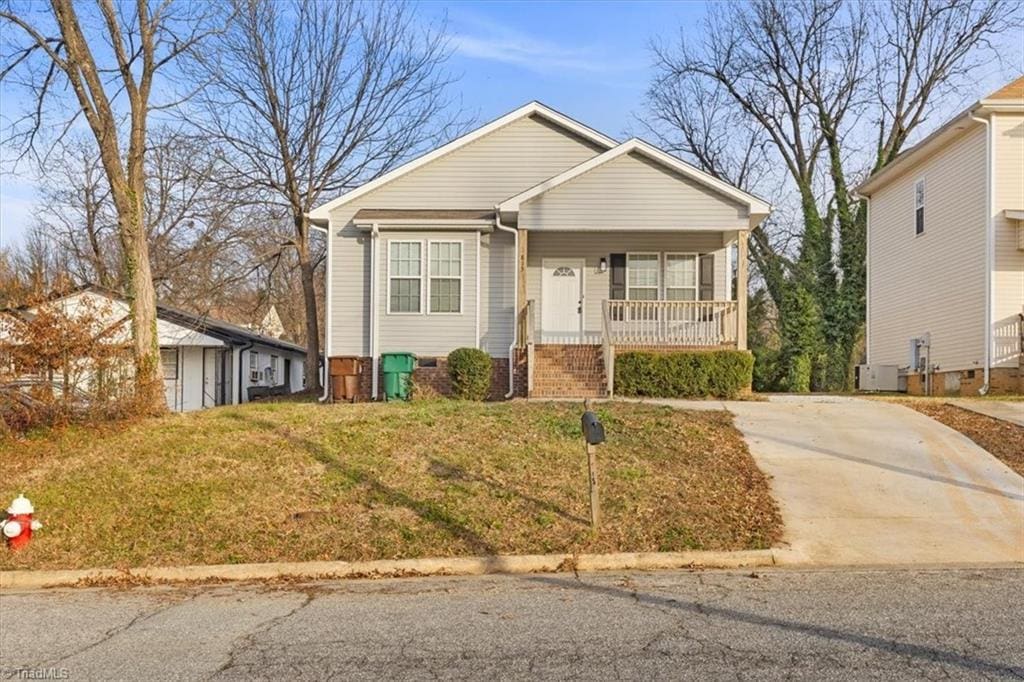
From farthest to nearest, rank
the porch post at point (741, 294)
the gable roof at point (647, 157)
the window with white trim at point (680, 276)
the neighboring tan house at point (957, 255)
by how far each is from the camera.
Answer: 1. the window with white trim at point (680, 276)
2. the neighboring tan house at point (957, 255)
3. the gable roof at point (647, 157)
4. the porch post at point (741, 294)

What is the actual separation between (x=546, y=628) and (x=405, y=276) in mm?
13535

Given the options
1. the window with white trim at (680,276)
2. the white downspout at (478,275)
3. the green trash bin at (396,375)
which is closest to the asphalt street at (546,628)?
the green trash bin at (396,375)

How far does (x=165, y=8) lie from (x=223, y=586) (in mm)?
11009

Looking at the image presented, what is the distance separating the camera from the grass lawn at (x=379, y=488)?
26.4ft

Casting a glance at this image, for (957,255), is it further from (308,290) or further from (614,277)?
(308,290)

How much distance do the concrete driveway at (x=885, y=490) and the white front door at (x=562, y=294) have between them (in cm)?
654

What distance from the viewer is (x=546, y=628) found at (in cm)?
575

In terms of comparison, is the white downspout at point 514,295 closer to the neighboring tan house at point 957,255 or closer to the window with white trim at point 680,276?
the window with white trim at point 680,276

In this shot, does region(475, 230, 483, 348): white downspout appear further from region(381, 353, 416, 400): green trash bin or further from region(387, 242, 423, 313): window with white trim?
region(381, 353, 416, 400): green trash bin

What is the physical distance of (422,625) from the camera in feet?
19.3

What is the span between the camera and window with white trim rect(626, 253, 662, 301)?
19.4 meters

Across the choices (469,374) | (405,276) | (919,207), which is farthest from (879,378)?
(405,276)

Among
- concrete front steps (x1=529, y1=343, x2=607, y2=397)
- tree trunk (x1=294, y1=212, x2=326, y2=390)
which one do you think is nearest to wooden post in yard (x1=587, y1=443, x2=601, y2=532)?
concrete front steps (x1=529, y1=343, x2=607, y2=397)

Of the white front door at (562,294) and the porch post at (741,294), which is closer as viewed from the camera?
the porch post at (741,294)
